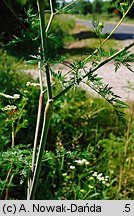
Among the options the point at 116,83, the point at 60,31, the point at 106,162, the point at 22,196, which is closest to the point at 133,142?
the point at 106,162

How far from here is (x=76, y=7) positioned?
3.48ft

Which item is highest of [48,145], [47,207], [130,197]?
[47,207]

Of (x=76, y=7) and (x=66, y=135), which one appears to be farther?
(x=66, y=135)

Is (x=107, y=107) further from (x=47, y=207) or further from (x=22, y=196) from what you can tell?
(x=47, y=207)

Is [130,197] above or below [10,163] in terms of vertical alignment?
below

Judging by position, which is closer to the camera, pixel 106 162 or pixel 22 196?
pixel 22 196

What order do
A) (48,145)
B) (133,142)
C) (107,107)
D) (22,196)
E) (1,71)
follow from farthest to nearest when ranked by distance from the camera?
(107,107) < (1,71) < (48,145) < (133,142) < (22,196)

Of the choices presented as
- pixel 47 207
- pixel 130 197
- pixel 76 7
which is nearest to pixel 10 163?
pixel 47 207

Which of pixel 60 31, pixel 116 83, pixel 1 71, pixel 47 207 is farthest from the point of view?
pixel 60 31

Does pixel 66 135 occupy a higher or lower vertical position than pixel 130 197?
higher

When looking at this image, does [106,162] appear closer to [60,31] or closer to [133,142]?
[133,142]

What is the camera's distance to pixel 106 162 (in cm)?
291

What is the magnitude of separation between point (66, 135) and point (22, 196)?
2.93 ft

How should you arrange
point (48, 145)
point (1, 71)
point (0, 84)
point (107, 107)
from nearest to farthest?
point (48, 145)
point (0, 84)
point (1, 71)
point (107, 107)
